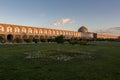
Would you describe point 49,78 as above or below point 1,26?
below

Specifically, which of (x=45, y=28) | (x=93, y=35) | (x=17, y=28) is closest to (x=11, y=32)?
(x=17, y=28)

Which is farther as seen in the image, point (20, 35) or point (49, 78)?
point (20, 35)

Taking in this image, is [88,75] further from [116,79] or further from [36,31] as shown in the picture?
[36,31]

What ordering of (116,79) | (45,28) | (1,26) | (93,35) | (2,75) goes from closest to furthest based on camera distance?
(116,79) < (2,75) < (1,26) < (45,28) < (93,35)

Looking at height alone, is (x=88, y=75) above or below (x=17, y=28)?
below

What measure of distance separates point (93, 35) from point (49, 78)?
117019mm

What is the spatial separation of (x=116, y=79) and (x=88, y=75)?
4.09 feet

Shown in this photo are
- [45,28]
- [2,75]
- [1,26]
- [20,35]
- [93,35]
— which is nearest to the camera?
[2,75]

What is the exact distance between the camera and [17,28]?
61688mm

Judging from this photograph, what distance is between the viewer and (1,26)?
53812 mm

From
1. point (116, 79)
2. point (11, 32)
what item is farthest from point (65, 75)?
point (11, 32)

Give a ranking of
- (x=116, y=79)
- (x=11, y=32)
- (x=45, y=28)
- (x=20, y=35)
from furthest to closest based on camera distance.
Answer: (x=45, y=28)
(x=20, y=35)
(x=11, y=32)
(x=116, y=79)

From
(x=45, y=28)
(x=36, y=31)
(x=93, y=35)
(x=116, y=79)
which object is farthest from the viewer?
(x=93, y=35)

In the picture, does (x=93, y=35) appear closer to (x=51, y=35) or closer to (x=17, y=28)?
(x=51, y=35)
